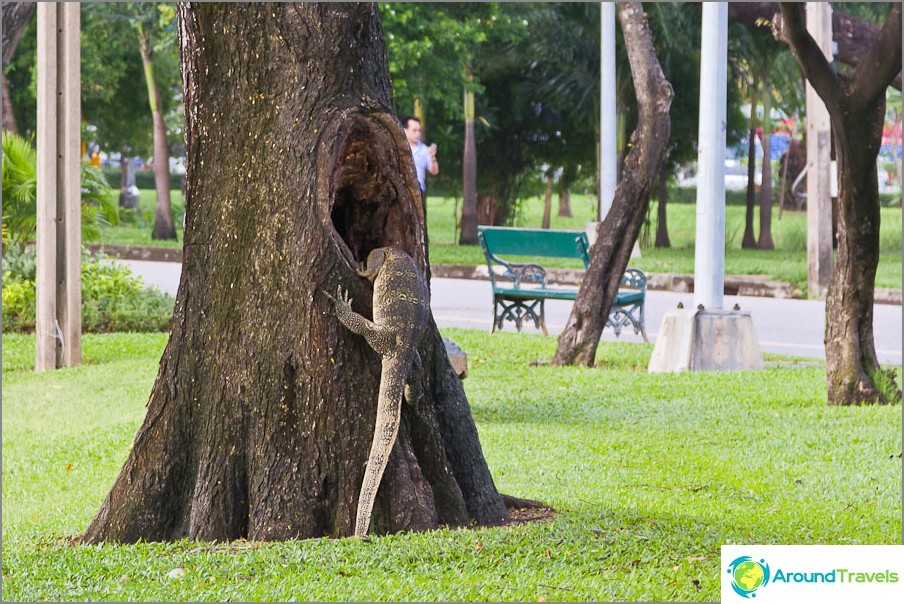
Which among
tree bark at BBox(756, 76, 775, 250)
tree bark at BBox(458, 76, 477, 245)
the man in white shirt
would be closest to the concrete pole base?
the man in white shirt

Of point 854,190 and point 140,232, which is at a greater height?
point 854,190

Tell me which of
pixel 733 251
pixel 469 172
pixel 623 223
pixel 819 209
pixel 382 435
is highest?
pixel 469 172

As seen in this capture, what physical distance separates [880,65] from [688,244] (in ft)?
65.2

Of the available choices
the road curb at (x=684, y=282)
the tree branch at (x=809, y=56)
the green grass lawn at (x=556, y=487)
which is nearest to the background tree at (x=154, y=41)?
the road curb at (x=684, y=282)

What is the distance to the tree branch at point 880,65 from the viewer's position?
827 centimetres

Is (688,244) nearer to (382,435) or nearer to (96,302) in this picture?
(96,302)

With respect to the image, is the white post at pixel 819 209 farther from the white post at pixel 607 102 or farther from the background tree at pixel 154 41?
the background tree at pixel 154 41

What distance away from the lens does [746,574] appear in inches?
148

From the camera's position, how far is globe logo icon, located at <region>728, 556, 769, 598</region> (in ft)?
12.3

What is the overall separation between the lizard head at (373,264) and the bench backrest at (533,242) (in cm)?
778

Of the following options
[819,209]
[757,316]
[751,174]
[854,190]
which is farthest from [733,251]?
[854,190]

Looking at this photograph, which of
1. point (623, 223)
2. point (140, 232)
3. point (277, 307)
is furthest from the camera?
point (140, 232)

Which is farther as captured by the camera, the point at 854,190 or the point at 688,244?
the point at 688,244

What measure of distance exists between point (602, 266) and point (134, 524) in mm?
6707
